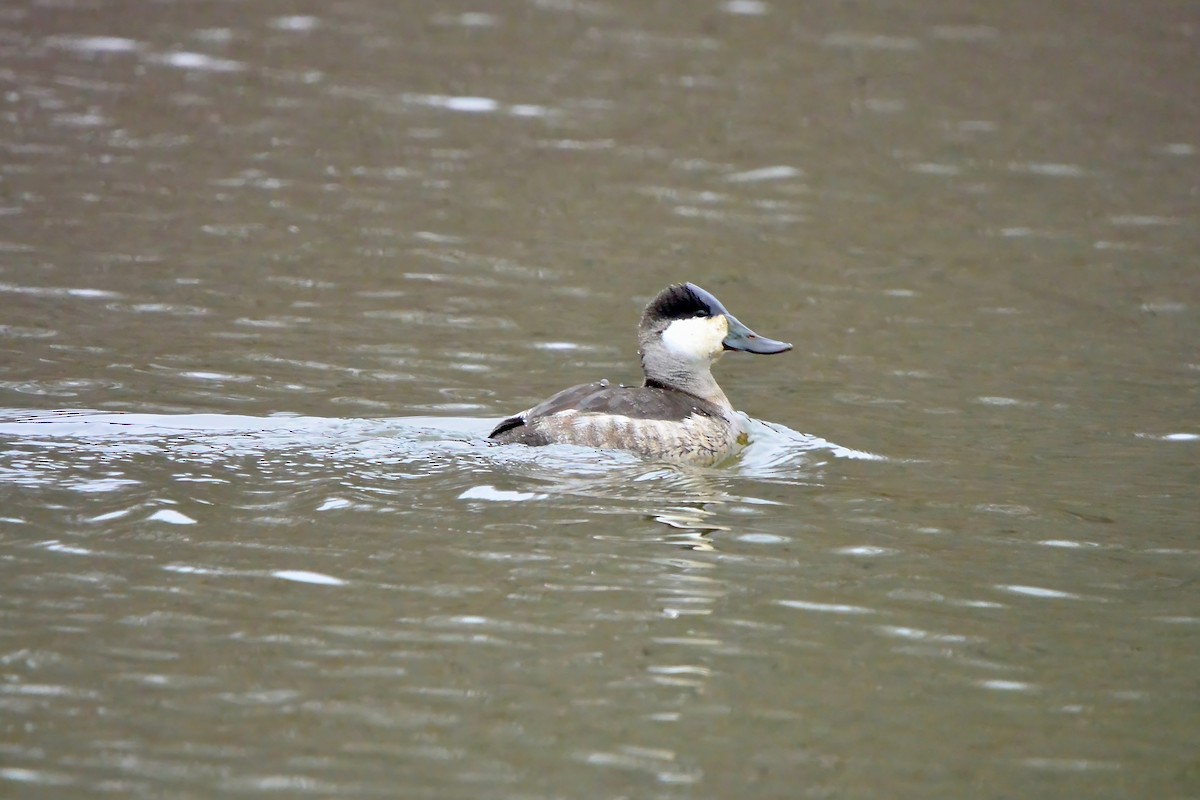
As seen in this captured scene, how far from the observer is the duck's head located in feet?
31.1

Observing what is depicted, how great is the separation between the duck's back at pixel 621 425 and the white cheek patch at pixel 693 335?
0.47 meters

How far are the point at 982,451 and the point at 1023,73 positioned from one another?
964cm

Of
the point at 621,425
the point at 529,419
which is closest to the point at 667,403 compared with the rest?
the point at 621,425

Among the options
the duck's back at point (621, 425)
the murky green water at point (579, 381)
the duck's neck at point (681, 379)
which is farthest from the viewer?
the duck's neck at point (681, 379)

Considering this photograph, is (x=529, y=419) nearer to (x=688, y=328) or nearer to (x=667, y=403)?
(x=667, y=403)

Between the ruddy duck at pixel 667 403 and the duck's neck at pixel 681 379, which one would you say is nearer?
the ruddy duck at pixel 667 403

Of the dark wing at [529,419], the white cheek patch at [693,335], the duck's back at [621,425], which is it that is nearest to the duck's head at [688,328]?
the white cheek patch at [693,335]

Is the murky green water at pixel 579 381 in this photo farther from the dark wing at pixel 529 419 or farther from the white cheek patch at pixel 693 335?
the white cheek patch at pixel 693 335

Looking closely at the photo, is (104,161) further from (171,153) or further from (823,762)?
(823,762)

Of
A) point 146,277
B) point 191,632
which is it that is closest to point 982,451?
point 191,632

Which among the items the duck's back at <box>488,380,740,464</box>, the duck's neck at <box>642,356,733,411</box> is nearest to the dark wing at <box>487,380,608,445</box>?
the duck's back at <box>488,380,740,464</box>

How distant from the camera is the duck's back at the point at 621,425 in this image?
8.63 meters

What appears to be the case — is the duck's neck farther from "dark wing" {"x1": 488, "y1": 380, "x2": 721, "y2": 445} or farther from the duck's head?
"dark wing" {"x1": 488, "y1": 380, "x2": 721, "y2": 445}

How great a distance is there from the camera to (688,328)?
9.53 metres
